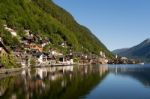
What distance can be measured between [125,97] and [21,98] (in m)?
15.7

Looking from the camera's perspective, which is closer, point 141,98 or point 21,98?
point 21,98

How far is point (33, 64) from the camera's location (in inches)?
7219

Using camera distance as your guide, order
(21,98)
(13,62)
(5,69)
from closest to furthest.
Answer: (21,98) → (5,69) → (13,62)

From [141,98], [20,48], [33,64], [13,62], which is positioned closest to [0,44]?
[13,62]

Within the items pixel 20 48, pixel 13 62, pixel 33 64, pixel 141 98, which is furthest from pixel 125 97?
pixel 20 48

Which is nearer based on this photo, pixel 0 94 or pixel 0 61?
pixel 0 94

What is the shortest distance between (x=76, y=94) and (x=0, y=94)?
1134cm

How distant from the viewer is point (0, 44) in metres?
132

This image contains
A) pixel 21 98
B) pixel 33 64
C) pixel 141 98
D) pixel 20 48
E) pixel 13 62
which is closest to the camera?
pixel 21 98

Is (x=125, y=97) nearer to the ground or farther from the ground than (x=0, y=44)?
nearer to the ground

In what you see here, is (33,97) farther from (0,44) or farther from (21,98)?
(0,44)

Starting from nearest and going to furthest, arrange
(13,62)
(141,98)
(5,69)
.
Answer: (141,98) → (5,69) → (13,62)

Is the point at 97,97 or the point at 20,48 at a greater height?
the point at 20,48

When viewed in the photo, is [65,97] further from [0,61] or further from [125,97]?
[0,61]
